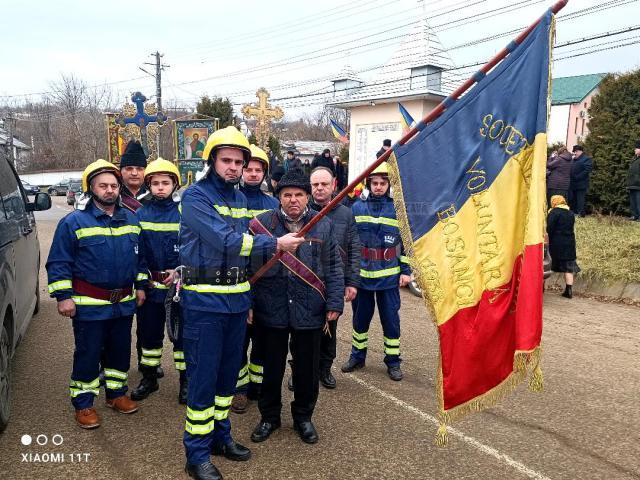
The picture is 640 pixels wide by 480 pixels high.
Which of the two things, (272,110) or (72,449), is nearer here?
(72,449)

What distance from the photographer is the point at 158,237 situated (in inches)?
167

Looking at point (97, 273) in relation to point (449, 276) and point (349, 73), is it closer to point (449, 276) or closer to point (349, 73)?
point (449, 276)

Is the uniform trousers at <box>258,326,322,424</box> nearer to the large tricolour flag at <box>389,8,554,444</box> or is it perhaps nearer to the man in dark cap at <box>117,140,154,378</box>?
the large tricolour flag at <box>389,8,554,444</box>

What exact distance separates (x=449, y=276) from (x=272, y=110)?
2096 centimetres

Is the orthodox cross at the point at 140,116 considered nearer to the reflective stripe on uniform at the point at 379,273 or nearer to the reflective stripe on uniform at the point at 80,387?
the reflective stripe on uniform at the point at 379,273

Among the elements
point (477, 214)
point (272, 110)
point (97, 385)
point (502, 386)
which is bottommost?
point (97, 385)

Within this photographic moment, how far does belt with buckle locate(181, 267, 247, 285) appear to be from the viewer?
3041mm

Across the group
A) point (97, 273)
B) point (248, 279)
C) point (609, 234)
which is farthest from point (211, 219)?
point (609, 234)

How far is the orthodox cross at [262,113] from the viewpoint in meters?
22.4

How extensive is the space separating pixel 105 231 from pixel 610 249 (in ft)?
30.2

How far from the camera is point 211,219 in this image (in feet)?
9.77

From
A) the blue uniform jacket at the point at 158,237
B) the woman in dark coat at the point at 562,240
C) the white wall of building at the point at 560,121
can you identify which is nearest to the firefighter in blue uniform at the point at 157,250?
the blue uniform jacket at the point at 158,237

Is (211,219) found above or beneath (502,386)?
above

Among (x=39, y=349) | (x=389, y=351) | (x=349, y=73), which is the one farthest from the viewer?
(x=349, y=73)
